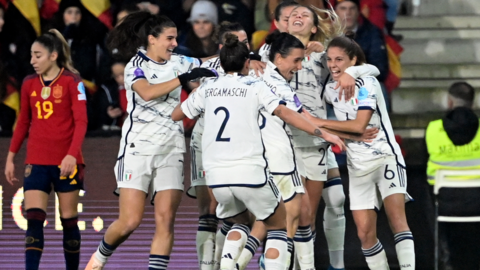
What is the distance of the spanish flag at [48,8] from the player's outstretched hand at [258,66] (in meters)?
3.19

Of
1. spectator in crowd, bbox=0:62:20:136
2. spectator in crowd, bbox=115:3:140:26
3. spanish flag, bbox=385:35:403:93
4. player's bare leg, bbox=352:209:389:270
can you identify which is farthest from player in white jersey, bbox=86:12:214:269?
spanish flag, bbox=385:35:403:93

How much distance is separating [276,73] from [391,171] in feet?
3.43

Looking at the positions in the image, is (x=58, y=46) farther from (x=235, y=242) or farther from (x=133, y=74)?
(x=235, y=242)

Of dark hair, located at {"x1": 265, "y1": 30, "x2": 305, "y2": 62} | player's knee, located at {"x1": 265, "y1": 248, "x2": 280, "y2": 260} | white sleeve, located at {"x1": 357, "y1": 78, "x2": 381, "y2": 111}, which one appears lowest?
player's knee, located at {"x1": 265, "y1": 248, "x2": 280, "y2": 260}

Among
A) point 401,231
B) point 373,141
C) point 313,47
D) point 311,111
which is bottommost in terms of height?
point 401,231

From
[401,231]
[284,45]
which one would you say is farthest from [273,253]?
→ [284,45]

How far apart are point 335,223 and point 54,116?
2213mm

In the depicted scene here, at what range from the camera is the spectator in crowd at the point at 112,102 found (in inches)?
343

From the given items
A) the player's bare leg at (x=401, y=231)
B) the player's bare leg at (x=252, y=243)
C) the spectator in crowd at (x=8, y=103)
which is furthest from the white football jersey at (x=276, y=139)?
the spectator in crowd at (x=8, y=103)

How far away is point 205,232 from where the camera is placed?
6.71 metres

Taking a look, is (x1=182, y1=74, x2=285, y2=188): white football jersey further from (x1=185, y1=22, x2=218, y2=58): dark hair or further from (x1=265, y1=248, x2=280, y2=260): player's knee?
(x1=185, y1=22, x2=218, y2=58): dark hair

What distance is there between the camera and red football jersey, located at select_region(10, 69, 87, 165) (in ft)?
21.8

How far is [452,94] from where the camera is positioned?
7.45m

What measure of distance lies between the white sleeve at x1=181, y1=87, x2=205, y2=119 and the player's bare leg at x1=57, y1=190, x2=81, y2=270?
1.27 m
